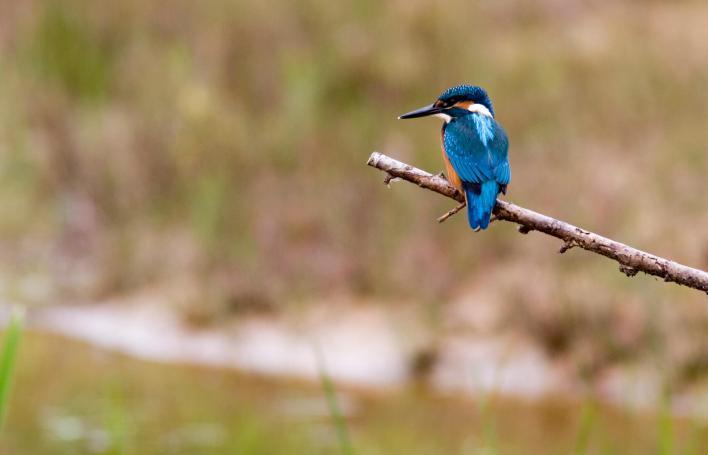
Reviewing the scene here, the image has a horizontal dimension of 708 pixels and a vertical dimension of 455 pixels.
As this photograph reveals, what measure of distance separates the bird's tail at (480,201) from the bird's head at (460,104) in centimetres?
27

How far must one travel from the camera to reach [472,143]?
3.00 m

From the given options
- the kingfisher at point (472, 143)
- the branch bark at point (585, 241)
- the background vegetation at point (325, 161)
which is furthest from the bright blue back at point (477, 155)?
the background vegetation at point (325, 161)

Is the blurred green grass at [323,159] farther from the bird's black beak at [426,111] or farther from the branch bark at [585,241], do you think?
the branch bark at [585,241]

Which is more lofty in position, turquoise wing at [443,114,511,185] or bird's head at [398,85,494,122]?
bird's head at [398,85,494,122]

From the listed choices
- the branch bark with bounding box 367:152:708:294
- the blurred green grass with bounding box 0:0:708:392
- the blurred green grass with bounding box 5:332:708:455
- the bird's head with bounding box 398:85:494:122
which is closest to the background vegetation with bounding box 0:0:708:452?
the blurred green grass with bounding box 0:0:708:392

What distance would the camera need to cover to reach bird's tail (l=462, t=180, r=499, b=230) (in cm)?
266

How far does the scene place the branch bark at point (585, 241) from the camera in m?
2.43

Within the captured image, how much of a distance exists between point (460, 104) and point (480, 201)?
0.45 m

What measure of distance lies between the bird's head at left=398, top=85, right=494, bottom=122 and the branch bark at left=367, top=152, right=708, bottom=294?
1.53ft

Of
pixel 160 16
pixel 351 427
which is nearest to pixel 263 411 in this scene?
pixel 351 427

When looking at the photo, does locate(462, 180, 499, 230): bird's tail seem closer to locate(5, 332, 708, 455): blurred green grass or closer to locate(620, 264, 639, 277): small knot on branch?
locate(620, 264, 639, 277): small knot on branch

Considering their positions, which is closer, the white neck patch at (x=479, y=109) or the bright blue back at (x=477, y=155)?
the bright blue back at (x=477, y=155)

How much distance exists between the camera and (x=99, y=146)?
9914 millimetres

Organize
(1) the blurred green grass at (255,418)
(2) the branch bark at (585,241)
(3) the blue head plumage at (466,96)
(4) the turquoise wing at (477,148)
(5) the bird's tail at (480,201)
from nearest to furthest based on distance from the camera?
(2) the branch bark at (585,241) < (5) the bird's tail at (480,201) < (4) the turquoise wing at (477,148) < (3) the blue head plumage at (466,96) < (1) the blurred green grass at (255,418)
